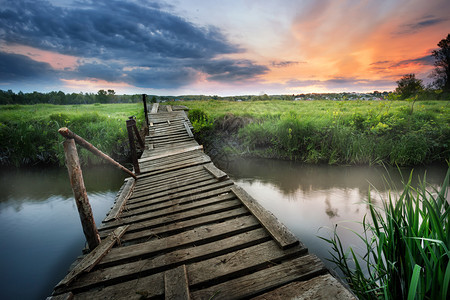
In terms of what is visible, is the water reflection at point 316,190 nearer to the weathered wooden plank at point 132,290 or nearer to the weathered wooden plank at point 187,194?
the weathered wooden plank at point 187,194

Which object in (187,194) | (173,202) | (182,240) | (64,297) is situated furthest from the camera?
(187,194)

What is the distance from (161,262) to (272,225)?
139cm

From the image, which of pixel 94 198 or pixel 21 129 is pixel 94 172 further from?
pixel 21 129

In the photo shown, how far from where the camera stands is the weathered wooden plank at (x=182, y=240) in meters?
2.35

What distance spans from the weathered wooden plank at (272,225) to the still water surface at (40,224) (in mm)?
4087

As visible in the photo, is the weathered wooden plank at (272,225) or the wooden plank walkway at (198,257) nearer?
the wooden plank walkway at (198,257)

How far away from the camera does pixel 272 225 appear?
8.60 ft

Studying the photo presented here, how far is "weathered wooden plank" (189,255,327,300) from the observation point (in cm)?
179

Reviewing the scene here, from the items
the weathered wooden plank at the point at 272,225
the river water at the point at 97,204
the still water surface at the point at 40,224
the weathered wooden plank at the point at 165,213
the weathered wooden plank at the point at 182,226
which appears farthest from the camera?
the river water at the point at 97,204

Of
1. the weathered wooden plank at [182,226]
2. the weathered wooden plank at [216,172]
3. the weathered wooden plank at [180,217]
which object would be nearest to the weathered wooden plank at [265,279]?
the weathered wooden plank at [182,226]

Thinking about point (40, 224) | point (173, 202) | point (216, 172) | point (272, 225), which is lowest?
point (40, 224)

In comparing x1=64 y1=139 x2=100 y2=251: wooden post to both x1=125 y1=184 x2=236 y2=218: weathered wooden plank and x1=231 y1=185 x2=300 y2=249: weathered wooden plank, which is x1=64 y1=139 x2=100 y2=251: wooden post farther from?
x1=231 y1=185 x2=300 y2=249: weathered wooden plank

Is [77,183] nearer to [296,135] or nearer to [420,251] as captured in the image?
[420,251]

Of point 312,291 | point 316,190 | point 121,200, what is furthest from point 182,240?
point 316,190
